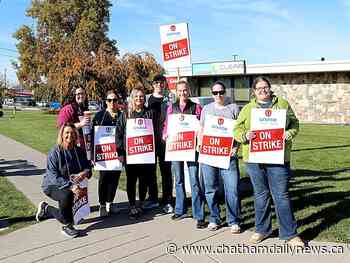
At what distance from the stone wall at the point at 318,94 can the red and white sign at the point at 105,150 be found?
2820cm

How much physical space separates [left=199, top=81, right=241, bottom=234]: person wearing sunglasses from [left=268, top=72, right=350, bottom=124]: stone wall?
28266 millimetres

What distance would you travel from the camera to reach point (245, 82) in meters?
36.5

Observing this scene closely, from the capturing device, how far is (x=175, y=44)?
736 centimetres

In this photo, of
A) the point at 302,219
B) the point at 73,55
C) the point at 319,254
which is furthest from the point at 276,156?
the point at 73,55

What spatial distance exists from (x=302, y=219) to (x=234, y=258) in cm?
179

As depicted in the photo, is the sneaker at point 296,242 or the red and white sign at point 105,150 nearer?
the sneaker at point 296,242

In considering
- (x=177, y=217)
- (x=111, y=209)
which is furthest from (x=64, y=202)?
(x=177, y=217)

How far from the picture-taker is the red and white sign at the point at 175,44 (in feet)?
23.9

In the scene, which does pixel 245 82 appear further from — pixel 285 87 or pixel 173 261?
pixel 173 261

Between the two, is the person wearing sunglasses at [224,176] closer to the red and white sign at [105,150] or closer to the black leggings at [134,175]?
the black leggings at [134,175]

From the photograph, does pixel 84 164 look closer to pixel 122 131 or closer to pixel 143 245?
pixel 122 131

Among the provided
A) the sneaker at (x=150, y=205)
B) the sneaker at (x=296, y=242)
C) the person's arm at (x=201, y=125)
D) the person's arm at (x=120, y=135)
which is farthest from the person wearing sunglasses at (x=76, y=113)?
the sneaker at (x=296, y=242)

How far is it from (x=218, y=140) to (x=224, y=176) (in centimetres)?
49

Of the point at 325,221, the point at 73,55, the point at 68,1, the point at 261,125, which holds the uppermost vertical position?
the point at 68,1
